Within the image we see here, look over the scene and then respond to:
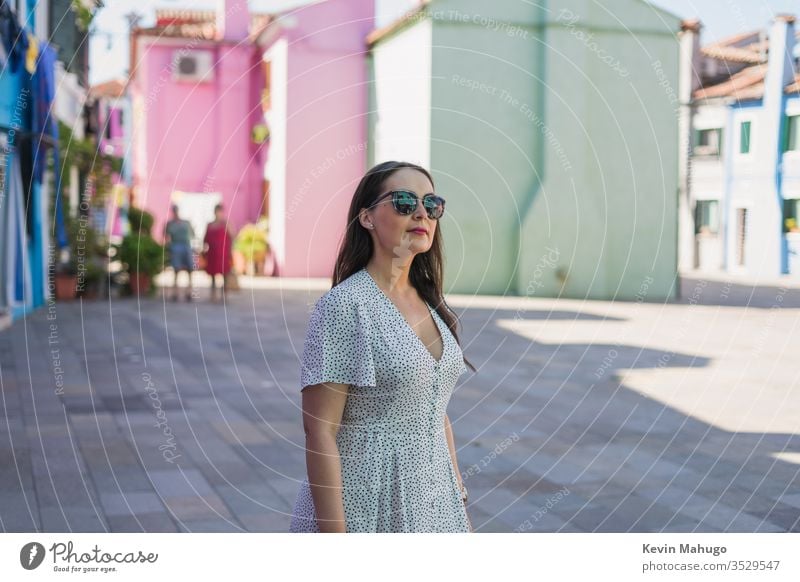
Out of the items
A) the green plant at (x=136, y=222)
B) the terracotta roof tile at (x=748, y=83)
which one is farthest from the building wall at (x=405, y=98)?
the terracotta roof tile at (x=748, y=83)

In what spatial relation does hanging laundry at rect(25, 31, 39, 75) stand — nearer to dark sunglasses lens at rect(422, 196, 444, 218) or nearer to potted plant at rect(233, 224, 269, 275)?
potted plant at rect(233, 224, 269, 275)

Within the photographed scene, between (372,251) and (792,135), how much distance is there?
2.58 meters

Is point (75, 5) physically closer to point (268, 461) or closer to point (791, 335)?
point (268, 461)

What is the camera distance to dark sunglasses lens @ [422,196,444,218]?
2627 mm

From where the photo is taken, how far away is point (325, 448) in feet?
8.27

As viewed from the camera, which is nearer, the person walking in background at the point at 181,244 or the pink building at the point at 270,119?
the person walking in background at the point at 181,244

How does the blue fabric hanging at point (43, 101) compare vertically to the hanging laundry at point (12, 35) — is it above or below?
below

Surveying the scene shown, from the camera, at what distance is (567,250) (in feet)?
61.4

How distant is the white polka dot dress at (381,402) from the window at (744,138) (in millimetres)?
2717

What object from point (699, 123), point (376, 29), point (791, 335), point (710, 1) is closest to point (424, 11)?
point (376, 29)

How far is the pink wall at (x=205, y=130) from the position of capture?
26188mm

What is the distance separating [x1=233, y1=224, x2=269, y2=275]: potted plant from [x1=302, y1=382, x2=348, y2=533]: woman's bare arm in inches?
816

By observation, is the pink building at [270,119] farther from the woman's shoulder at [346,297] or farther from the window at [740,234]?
the woman's shoulder at [346,297]
